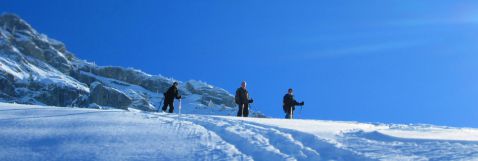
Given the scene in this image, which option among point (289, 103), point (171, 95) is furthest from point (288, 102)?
point (171, 95)

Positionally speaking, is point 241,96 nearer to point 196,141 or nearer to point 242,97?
point 242,97

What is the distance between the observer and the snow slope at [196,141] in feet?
41.7

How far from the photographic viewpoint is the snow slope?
12.7 meters

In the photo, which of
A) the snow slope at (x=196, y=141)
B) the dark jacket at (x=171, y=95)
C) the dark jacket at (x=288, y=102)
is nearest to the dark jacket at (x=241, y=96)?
the dark jacket at (x=288, y=102)

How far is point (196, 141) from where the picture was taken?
14195 mm

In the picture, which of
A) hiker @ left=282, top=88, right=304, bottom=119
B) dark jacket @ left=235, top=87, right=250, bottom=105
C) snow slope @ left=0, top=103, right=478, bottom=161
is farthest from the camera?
hiker @ left=282, top=88, right=304, bottom=119

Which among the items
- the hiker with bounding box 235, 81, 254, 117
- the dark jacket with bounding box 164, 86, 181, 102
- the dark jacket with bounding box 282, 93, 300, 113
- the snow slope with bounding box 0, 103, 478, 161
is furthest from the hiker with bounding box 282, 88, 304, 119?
the snow slope with bounding box 0, 103, 478, 161

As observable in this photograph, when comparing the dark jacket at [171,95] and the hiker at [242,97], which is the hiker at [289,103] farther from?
the dark jacket at [171,95]

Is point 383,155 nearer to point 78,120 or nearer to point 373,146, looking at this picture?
point 373,146

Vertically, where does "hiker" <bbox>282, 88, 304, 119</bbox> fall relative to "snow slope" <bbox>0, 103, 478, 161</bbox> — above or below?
above

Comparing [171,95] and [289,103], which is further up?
[171,95]

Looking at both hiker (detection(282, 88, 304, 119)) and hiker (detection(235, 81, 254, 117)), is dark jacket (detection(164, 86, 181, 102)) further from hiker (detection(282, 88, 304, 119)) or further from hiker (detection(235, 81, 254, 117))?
hiker (detection(282, 88, 304, 119))

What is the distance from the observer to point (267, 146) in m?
13.7

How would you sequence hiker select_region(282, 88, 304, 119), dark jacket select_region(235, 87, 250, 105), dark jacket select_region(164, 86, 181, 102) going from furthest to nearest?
hiker select_region(282, 88, 304, 119), dark jacket select_region(164, 86, 181, 102), dark jacket select_region(235, 87, 250, 105)
